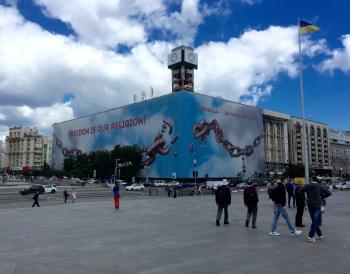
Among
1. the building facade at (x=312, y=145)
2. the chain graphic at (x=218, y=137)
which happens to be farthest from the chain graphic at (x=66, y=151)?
the building facade at (x=312, y=145)

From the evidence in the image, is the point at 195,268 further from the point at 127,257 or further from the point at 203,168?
the point at 203,168

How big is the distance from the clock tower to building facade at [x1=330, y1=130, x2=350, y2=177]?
9465 centimetres

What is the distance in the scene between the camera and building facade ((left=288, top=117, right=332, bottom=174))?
501 feet

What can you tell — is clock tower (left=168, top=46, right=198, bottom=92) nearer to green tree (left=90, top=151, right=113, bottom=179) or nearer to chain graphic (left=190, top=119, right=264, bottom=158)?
chain graphic (left=190, top=119, right=264, bottom=158)

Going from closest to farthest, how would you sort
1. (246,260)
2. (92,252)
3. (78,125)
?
(246,260) → (92,252) → (78,125)

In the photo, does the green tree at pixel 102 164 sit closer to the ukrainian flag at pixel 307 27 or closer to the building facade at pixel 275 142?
the building facade at pixel 275 142

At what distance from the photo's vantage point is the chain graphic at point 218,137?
9356 centimetres

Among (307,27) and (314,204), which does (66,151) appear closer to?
(307,27)

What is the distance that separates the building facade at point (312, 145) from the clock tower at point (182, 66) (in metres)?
52.8

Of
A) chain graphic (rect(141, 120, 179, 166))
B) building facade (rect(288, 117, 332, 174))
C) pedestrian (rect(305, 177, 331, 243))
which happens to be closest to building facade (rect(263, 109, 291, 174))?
building facade (rect(288, 117, 332, 174))

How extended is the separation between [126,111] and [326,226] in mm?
98171

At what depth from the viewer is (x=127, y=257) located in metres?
8.30

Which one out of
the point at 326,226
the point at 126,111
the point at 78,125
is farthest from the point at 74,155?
the point at 326,226

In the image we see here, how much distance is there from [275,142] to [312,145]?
35860 millimetres
